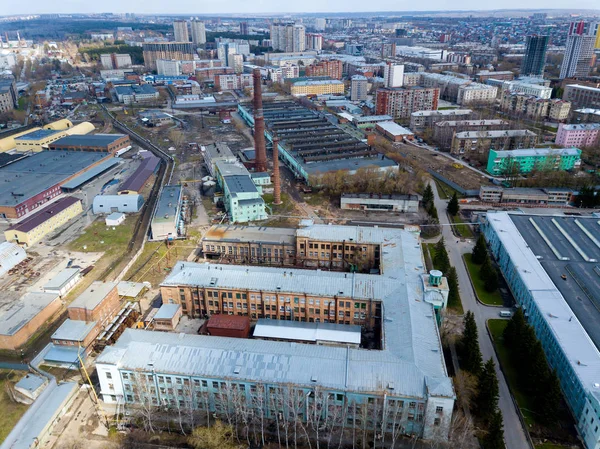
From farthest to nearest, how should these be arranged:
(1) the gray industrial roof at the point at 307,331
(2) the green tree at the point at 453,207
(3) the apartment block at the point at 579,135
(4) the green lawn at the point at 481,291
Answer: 1. (3) the apartment block at the point at 579,135
2. (2) the green tree at the point at 453,207
3. (4) the green lawn at the point at 481,291
4. (1) the gray industrial roof at the point at 307,331

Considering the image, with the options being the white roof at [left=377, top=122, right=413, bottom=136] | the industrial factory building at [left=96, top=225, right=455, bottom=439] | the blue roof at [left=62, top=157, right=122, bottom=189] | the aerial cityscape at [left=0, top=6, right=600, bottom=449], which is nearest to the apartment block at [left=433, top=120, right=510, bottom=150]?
the aerial cityscape at [left=0, top=6, right=600, bottom=449]

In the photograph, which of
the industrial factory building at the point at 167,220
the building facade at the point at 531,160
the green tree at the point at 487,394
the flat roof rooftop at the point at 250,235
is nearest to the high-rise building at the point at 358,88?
the building facade at the point at 531,160

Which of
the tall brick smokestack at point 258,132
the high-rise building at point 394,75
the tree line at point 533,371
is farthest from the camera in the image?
the high-rise building at point 394,75

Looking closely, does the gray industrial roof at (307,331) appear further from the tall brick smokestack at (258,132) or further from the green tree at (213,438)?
the tall brick smokestack at (258,132)

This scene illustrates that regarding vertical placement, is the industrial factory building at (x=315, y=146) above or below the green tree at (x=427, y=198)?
above

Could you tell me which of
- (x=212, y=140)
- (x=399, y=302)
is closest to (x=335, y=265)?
(x=399, y=302)

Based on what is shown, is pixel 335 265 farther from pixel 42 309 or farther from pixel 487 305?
pixel 42 309
